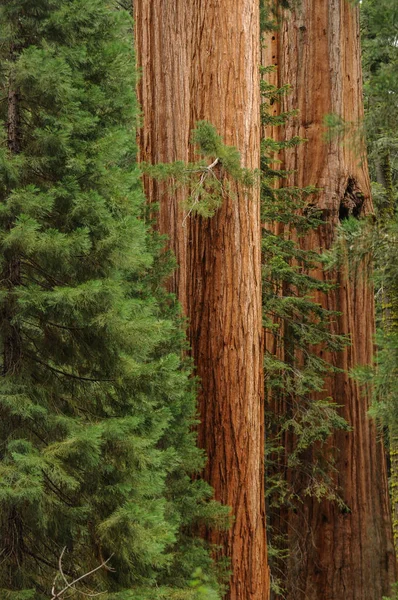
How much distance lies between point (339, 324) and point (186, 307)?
277 centimetres

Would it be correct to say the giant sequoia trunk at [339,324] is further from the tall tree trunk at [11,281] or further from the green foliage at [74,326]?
the tall tree trunk at [11,281]

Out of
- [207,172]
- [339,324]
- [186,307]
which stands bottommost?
[339,324]

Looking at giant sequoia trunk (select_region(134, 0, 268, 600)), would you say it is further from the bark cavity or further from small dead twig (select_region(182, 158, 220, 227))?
the bark cavity

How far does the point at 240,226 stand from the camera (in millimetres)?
6219

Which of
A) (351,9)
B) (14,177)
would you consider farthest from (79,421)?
(351,9)

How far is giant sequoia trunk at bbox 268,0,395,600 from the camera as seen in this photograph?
822 cm

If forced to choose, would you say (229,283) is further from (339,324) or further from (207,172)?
(339,324)

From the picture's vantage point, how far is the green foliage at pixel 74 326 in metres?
4.35

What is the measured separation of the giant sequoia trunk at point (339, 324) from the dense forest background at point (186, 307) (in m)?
0.02

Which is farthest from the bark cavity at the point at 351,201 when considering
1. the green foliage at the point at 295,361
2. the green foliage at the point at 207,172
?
the green foliage at the point at 207,172

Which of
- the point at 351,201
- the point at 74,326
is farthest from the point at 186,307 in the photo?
the point at 351,201

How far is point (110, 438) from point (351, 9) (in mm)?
6638

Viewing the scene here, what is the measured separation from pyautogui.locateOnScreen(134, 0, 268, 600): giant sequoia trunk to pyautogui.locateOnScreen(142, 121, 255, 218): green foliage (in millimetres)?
129

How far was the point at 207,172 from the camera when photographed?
5.90 meters
